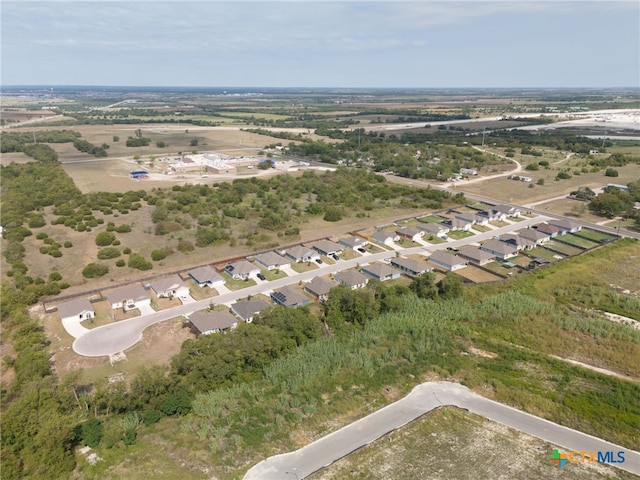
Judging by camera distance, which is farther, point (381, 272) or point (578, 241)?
point (578, 241)

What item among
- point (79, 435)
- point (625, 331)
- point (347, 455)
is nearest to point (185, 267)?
point (79, 435)

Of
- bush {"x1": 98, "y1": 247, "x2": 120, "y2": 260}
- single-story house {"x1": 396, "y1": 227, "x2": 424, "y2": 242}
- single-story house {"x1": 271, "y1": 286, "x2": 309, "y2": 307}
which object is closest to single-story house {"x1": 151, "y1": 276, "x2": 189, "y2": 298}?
single-story house {"x1": 271, "y1": 286, "x2": 309, "y2": 307}

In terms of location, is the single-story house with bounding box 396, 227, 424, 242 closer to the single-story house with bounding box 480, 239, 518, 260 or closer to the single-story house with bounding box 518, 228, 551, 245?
the single-story house with bounding box 480, 239, 518, 260

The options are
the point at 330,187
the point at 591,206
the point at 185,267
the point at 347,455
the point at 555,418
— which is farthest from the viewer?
the point at 330,187

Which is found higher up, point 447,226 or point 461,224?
point 461,224

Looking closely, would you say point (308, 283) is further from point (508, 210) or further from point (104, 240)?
point (508, 210)

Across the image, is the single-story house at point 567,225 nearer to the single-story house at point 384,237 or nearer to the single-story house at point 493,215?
the single-story house at point 493,215

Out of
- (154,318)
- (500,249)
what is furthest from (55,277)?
(500,249)

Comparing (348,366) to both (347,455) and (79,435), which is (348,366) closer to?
(347,455)
